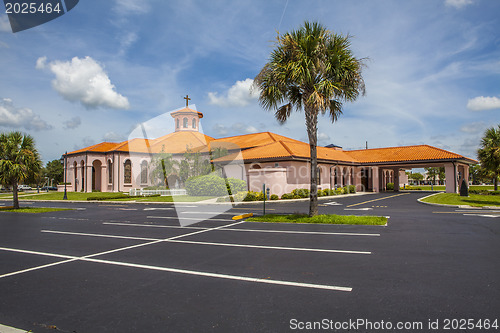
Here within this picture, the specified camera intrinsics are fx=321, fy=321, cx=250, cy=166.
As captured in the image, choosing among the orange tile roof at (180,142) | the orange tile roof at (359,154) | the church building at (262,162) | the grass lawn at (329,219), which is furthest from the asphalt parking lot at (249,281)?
the orange tile roof at (180,142)

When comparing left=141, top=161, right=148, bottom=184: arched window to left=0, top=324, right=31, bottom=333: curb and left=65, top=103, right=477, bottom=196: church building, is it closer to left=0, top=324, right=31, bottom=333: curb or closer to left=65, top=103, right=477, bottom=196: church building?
left=65, top=103, right=477, bottom=196: church building

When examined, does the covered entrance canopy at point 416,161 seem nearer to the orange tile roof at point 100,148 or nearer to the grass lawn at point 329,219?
the grass lawn at point 329,219

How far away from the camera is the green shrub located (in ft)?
102

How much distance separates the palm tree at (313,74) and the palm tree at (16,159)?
52.7 feet

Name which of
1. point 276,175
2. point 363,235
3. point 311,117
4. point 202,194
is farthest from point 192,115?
point 363,235

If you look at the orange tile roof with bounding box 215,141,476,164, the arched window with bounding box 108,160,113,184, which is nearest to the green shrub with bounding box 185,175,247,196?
the orange tile roof with bounding box 215,141,476,164

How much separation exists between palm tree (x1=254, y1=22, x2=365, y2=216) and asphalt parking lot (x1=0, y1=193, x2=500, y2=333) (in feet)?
19.7

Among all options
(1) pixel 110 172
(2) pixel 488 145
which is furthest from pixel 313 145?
(1) pixel 110 172

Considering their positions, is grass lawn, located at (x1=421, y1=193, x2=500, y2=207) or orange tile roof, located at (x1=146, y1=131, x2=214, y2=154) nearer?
grass lawn, located at (x1=421, y1=193, x2=500, y2=207)

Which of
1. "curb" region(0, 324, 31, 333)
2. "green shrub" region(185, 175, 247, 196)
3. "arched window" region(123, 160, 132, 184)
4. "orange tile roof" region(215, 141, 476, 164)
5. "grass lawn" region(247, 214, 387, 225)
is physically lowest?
"curb" region(0, 324, 31, 333)

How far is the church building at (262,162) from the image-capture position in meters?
31.3

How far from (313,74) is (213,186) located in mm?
19669

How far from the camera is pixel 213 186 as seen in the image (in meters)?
31.7

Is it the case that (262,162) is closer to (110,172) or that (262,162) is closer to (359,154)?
(359,154)
